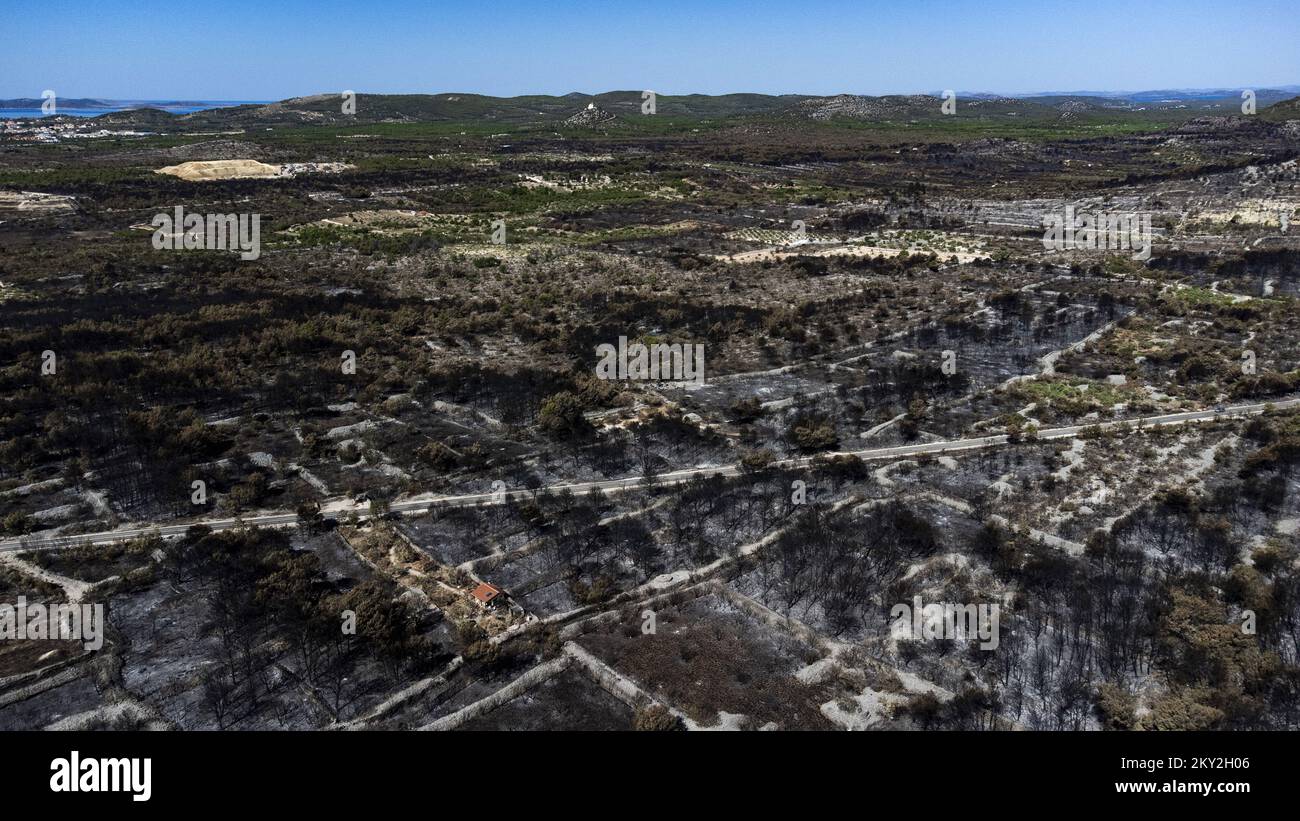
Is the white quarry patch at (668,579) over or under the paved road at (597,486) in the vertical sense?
under

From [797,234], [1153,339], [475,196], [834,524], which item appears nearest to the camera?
[834,524]

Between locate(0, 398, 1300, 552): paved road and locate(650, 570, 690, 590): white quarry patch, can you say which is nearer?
locate(650, 570, 690, 590): white quarry patch

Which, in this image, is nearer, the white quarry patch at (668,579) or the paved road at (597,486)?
the white quarry patch at (668,579)

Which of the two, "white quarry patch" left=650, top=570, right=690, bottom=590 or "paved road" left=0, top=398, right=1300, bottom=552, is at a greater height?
"paved road" left=0, top=398, right=1300, bottom=552

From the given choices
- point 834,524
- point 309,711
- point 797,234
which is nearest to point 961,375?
point 834,524

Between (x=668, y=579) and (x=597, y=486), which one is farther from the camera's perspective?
(x=597, y=486)

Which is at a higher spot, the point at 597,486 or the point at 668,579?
the point at 597,486

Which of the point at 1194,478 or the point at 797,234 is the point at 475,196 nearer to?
the point at 797,234

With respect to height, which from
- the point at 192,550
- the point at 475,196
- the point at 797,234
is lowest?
the point at 192,550
